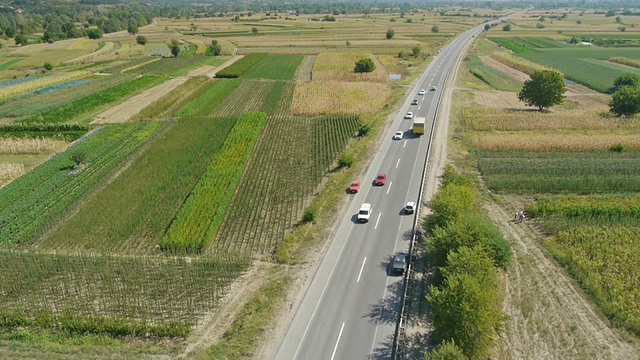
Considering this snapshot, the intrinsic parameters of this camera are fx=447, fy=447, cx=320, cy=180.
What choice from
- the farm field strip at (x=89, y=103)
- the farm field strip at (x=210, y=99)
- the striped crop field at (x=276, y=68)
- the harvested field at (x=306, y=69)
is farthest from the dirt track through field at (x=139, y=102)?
the harvested field at (x=306, y=69)

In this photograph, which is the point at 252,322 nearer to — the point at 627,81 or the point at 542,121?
the point at 542,121

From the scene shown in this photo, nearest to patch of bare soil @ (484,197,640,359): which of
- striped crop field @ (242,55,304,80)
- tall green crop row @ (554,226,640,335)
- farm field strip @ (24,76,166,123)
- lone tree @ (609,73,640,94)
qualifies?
tall green crop row @ (554,226,640,335)

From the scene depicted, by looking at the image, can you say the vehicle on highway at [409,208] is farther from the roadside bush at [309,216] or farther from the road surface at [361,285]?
the roadside bush at [309,216]

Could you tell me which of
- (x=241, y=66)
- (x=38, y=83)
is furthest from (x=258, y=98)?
(x=38, y=83)

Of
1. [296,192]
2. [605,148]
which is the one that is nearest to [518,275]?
[296,192]

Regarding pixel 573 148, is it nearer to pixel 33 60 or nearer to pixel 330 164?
pixel 330 164

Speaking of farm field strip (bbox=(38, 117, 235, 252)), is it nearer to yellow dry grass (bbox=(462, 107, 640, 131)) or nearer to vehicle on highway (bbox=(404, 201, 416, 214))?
vehicle on highway (bbox=(404, 201, 416, 214))
